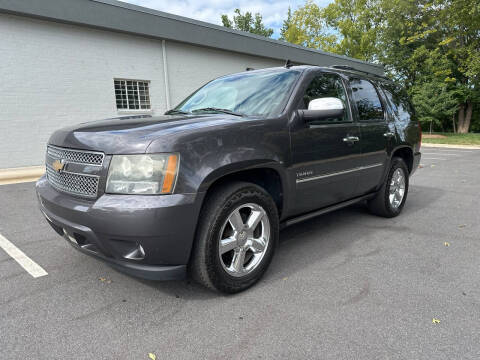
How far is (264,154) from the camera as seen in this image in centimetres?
265

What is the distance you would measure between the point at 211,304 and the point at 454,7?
89.1ft

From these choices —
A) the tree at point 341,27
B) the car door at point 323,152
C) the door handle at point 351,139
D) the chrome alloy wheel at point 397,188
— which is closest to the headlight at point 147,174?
the car door at point 323,152

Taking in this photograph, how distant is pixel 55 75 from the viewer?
10.4 m

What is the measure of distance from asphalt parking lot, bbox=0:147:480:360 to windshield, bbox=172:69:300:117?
4.78ft

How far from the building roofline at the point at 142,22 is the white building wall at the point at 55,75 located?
39 cm

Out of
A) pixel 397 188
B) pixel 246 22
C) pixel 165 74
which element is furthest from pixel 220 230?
pixel 246 22

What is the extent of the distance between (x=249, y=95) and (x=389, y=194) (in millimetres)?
2491

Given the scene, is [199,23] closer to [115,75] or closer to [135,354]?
[115,75]

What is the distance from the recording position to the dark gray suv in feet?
7.07

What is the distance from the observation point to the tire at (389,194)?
4395 mm

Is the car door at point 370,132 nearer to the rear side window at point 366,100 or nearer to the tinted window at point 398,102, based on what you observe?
the rear side window at point 366,100

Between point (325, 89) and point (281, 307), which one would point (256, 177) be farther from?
point (325, 89)

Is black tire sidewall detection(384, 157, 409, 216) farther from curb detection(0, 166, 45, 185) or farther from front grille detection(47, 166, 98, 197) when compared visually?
curb detection(0, 166, 45, 185)

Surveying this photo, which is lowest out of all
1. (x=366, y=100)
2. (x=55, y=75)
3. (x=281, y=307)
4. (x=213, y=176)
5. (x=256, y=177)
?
(x=281, y=307)
